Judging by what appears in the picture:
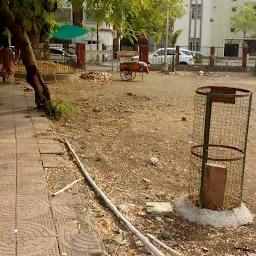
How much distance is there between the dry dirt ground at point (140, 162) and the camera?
367cm

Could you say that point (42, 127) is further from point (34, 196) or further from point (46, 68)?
point (46, 68)

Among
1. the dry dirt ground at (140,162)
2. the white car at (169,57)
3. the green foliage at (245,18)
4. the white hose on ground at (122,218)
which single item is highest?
the green foliage at (245,18)

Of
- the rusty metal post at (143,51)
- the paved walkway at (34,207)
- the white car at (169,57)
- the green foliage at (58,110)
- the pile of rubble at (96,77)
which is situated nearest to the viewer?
the paved walkway at (34,207)

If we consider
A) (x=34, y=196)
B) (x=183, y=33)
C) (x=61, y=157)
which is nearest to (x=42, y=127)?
(x=61, y=157)

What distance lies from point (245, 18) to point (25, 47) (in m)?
36.9

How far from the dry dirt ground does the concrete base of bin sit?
0.07 m

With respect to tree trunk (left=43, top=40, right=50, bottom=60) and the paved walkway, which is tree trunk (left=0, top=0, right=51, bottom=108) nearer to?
the paved walkway

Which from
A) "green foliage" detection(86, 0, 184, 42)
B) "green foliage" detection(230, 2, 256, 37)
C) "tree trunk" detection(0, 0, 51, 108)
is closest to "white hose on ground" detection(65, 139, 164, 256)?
"tree trunk" detection(0, 0, 51, 108)

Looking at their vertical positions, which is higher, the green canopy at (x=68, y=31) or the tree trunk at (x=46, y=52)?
the green canopy at (x=68, y=31)

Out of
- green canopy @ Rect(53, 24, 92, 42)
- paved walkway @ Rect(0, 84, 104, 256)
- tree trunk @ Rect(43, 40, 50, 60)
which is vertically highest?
green canopy @ Rect(53, 24, 92, 42)

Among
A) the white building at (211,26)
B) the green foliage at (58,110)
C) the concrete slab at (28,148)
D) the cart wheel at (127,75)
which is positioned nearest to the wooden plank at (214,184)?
the concrete slab at (28,148)

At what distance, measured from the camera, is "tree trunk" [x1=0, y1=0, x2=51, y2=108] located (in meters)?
8.00

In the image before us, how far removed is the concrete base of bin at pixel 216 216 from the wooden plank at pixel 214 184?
12cm

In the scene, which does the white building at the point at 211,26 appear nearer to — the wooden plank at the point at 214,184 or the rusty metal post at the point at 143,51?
the rusty metal post at the point at 143,51
